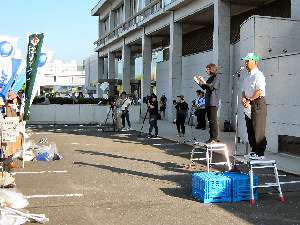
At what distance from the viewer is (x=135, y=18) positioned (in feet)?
109

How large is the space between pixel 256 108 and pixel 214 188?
1850 millimetres

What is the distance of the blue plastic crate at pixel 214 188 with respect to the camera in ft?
20.2

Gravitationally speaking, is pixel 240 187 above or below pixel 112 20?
below

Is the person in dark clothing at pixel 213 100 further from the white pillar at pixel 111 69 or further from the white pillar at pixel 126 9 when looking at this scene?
the white pillar at pixel 111 69

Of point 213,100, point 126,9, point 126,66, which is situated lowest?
point 213,100

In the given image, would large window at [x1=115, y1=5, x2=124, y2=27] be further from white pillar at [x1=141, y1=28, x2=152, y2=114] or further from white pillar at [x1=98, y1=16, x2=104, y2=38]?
white pillar at [x1=141, y1=28, x2=152, y2=114]

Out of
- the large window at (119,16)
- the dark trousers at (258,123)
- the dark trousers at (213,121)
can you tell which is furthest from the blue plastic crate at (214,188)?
the large window at (119,16)

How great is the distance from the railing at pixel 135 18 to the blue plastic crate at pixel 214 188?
21.7 meters

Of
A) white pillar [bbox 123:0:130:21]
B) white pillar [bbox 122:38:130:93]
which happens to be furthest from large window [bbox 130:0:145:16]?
white pillar [bbox 122:38:130:93]

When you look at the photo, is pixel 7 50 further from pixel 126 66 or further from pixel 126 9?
pixel 126 9

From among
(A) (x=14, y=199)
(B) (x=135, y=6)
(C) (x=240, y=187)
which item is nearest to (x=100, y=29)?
(B) (x=135, y=6)

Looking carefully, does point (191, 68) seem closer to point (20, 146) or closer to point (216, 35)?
point (216, 35)

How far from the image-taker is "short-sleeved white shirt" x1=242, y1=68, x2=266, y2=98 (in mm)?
7133

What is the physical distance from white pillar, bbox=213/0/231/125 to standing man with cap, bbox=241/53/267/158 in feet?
39.2
